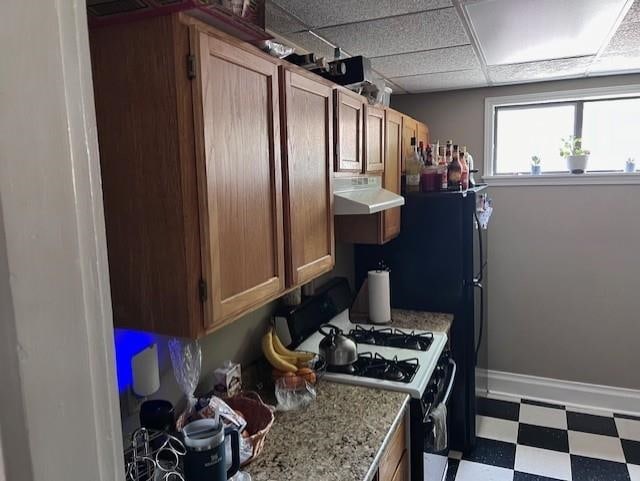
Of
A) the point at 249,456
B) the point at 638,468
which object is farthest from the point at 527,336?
the point at 249,456

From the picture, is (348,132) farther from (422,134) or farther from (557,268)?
(557,268)

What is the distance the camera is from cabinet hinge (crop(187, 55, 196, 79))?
3.49 ft

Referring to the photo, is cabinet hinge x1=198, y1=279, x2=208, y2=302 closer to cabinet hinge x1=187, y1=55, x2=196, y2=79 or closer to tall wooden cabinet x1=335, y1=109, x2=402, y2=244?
cabinet hinge x1=187, y1=55, x2=196, y2=79

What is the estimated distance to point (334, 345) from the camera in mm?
1987

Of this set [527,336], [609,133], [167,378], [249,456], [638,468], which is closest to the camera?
[249,456]

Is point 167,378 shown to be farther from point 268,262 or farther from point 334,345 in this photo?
point 334,345

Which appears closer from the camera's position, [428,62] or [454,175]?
[428,62]

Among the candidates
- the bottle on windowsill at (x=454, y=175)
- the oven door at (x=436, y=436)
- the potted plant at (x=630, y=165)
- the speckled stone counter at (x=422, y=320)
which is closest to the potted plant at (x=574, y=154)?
the potted plant at (x=630, y=165)

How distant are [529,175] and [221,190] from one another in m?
2.89

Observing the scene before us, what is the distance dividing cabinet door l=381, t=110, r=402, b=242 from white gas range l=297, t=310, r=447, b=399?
51cm

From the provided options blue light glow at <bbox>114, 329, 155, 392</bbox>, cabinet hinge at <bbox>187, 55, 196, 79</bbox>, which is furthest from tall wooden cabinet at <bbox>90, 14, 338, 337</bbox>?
blue light glow at <bbox>114, 329, 155, 392</bbox>

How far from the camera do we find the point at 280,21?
192 centimetres

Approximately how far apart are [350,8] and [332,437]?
1.54 meters

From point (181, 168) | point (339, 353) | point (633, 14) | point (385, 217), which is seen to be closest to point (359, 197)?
point (385, 217)
